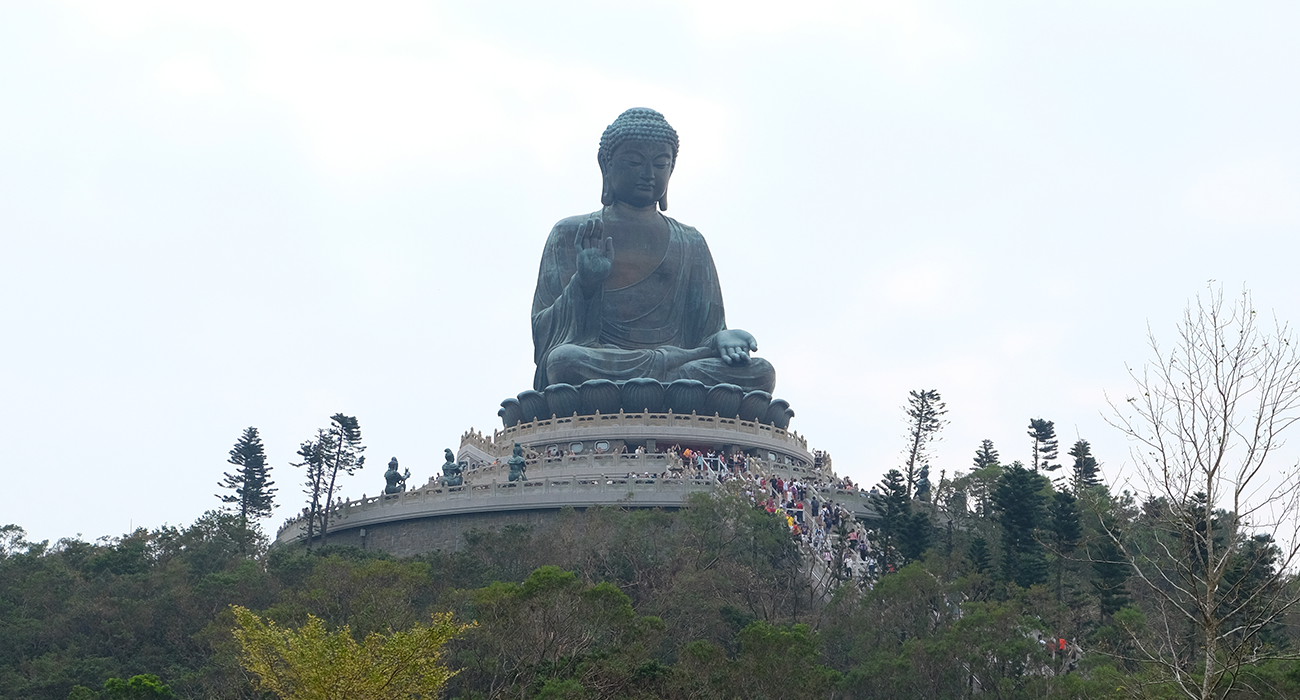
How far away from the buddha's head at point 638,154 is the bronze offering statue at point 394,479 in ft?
31.7

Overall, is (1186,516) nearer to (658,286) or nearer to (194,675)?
(194,675)

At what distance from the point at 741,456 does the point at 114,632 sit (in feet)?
42.5

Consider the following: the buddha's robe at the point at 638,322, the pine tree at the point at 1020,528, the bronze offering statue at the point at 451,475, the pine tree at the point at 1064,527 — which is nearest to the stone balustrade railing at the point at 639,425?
the buddha's robe at the point at 638,322

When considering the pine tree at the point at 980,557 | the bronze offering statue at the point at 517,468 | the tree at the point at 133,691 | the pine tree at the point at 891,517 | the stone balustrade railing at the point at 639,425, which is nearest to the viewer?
the tree at the point at 133,691

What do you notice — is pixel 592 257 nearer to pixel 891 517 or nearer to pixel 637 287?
pixel 637 287

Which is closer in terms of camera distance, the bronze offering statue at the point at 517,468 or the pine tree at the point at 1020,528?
the pine tree at the point at 1020,528

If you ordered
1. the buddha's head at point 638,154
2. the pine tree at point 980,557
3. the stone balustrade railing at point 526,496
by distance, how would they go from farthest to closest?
the buddha's head at point 638,154 < the stone balustrade railing at point 526,496 < the pine tree at point 980,557

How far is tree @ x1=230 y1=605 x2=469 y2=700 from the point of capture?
12727 millimetres

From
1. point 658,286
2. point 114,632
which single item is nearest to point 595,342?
point 658,286

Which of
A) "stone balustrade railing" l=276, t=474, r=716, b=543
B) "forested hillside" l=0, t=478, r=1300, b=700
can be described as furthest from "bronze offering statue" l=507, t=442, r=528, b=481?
"forested hillside" l=0, t=478, r=1300, b=700

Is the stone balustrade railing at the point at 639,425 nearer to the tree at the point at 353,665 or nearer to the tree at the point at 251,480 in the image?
the tree at the point at 251,480

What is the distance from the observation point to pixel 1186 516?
9938 mm

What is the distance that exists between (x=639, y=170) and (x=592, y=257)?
294 centimetres

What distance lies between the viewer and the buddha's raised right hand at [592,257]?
33.7 meters
